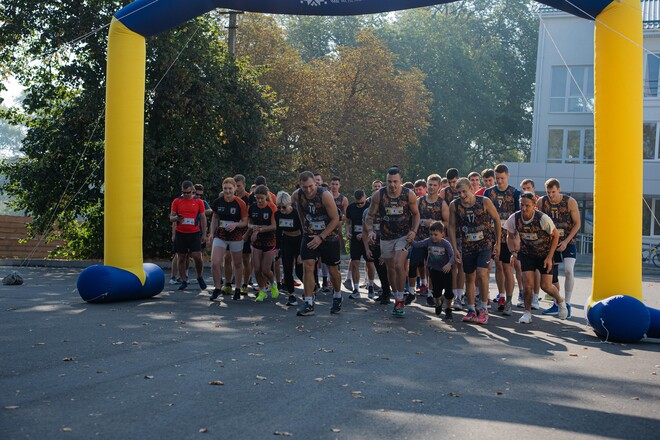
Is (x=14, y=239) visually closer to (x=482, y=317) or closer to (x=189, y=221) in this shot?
(x=189, y=221)

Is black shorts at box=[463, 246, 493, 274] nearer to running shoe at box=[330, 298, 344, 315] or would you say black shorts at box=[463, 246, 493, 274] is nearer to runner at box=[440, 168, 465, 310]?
runner at box=[440, 168, 465, 310]

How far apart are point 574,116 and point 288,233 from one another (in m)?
32.0

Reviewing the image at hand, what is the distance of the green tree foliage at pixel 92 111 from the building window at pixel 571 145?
21.8m

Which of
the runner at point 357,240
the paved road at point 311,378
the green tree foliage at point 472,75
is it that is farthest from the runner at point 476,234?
the green tree foliage at point 472,75

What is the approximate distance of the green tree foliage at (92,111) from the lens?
23594 millimetres

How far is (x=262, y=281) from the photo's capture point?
532 inches

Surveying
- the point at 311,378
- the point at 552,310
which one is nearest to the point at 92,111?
the point at 552,310

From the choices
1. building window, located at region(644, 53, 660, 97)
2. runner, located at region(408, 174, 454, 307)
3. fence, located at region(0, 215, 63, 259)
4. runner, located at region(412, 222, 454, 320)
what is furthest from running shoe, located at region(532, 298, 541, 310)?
building window, located at region(644, 53, 660, 97)

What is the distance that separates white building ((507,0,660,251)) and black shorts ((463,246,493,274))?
2828cm

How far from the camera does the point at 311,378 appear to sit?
6906mm

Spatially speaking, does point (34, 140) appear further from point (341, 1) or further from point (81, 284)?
point (341, 1)

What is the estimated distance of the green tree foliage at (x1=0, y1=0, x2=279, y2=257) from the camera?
929 inches

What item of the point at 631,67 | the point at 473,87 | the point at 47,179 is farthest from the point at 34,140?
the point at 473,87

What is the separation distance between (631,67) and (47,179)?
18.4 meters
